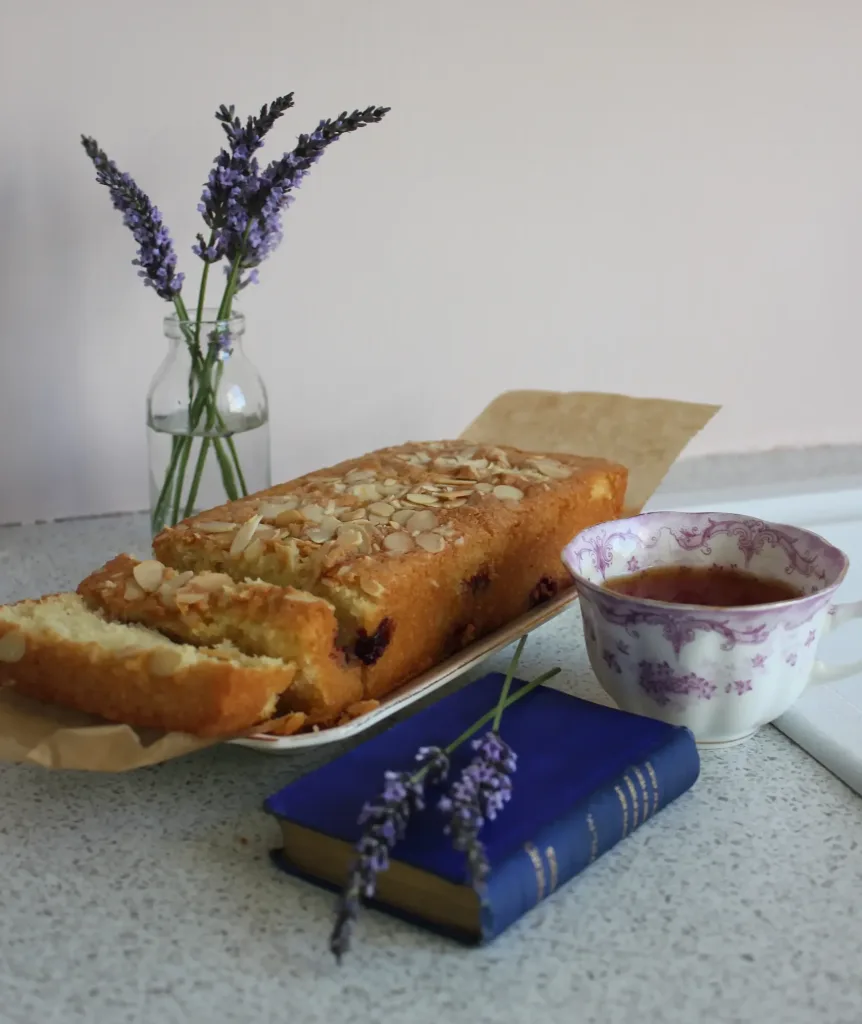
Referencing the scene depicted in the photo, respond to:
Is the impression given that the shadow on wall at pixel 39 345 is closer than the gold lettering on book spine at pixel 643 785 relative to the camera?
No

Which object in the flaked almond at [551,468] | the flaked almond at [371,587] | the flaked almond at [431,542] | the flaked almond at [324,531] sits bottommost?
the flaked almond at [371,587]

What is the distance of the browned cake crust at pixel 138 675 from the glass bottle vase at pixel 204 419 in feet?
1.32

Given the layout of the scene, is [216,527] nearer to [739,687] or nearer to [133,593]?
[133,593]

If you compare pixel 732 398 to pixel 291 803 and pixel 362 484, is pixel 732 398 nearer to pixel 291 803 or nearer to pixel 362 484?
pixel 362 484

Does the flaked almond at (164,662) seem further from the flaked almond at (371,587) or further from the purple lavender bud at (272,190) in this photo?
the purple lavender bud at (272,190)

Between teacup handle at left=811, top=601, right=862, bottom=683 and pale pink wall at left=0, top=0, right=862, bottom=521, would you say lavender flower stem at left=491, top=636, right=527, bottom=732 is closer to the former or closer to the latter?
teacup handle at left=811, top=601, right=862, bottom=683

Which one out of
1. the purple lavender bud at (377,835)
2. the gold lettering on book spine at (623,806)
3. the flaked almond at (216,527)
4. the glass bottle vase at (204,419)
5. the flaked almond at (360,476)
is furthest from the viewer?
the glass bottle vase at (204,419)

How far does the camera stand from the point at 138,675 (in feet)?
2.29

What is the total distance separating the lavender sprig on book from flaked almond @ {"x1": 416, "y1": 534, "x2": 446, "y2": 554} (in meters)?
0.21

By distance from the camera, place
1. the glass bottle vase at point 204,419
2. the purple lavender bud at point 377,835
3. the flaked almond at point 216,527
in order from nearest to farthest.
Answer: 1. the purple lavender bud at point 377,835
2. the flaked almond at point 216,527
3. the glass bottle vase at point 204,419

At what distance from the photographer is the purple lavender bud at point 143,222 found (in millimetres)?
1062

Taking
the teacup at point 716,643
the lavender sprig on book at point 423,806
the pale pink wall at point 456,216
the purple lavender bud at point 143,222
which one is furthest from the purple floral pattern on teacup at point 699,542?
the pale pink wall at point 456,216

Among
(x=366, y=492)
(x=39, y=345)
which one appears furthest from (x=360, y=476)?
(x=39, y=345)

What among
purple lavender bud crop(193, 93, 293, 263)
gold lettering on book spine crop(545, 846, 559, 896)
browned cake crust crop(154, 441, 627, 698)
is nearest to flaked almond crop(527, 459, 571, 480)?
browned cake crust crop(154, 441, 627, 698)
